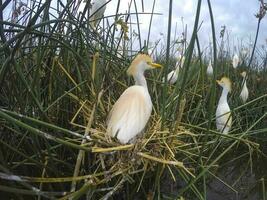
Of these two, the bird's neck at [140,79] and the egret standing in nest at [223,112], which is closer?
the bird's neck at [140,79]

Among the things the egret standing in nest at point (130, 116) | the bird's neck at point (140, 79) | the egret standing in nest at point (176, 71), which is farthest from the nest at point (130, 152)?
the egret standing in nest at point (176, 71)

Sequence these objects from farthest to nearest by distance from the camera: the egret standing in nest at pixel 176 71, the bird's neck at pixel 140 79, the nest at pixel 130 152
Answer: the egret standing in nest at pixel 176 71, the bird's neck at pixel 140 79, the nest at pixel 130 152

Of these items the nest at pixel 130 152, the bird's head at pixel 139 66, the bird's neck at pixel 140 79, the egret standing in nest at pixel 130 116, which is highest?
the bird's head at pixel 139 66

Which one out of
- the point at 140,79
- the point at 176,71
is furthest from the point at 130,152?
the point at 176,71

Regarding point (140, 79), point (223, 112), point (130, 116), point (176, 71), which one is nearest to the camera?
point (130, 116)

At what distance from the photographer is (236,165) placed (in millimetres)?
3311

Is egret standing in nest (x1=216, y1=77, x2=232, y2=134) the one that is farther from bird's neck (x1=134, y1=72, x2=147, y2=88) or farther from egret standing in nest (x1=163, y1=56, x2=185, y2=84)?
bird's neck (x1=134, y1=72, x2=147, y2=88)

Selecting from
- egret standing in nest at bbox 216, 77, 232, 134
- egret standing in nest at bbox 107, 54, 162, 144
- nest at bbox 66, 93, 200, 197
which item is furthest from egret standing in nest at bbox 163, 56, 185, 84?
egret standing in nest at bbox 107, 54, 162, 144

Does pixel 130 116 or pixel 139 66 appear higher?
pixel 139 66

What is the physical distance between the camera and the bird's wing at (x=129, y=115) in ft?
4.94

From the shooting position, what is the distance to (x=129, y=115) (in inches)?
61.8

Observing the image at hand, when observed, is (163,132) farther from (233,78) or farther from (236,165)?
(233,78)

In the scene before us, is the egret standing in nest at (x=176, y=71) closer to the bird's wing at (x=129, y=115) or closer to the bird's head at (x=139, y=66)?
the bird's head at (x=139, y=66)

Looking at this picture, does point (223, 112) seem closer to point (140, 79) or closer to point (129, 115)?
point (140, 79)
